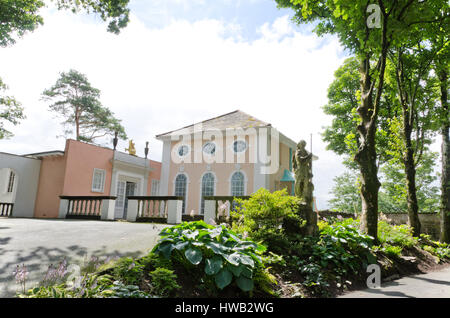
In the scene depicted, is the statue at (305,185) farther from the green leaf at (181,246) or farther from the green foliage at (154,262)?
the green foliage at (154,262)

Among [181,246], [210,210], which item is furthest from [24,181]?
[181,246]

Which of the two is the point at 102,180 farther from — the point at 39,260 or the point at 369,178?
the point at 369,178

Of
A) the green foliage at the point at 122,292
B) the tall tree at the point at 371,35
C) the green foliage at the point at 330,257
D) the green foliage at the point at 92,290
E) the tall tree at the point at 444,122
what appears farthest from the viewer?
the tall tree at the point at 444,122

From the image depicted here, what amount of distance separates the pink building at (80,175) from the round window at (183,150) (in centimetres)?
346

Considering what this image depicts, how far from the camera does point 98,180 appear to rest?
17.9 metres

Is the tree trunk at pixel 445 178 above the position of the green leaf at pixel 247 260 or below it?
above

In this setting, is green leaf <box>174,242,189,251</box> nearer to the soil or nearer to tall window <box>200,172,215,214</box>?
the soil

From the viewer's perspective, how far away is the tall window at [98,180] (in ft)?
57.7

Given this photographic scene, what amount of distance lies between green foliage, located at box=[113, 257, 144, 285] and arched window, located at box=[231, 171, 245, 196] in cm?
1373

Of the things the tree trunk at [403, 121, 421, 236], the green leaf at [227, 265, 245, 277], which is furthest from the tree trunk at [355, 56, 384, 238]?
the green leaf at [227, 265, 245, 277]

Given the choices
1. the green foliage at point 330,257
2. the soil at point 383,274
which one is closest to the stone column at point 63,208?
the green foliage at point 330,257

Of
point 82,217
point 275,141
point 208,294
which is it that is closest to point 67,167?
point 82,217
